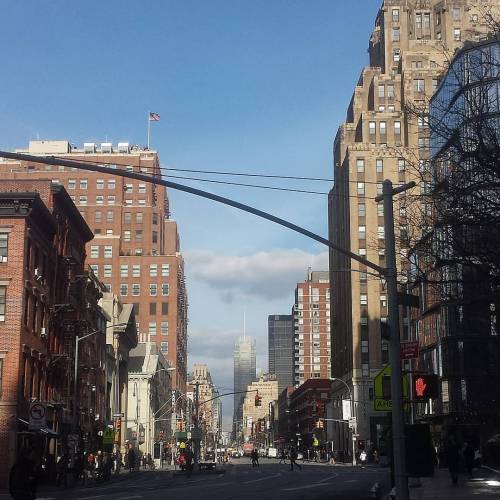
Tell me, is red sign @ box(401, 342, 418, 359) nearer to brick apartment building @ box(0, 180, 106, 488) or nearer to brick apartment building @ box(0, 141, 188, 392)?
brick apartment building @ box(0, 180, 106, 488)

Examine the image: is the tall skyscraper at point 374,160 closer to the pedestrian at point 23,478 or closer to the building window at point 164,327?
the building window at point 164,327

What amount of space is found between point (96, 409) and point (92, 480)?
26.4m

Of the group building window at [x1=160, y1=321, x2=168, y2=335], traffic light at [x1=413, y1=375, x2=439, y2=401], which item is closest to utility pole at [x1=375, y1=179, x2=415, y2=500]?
traffic light at [x1=413, y1=375, x2=439, y2=401]

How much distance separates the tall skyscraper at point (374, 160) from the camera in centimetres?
11688

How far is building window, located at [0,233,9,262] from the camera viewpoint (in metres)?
48.2

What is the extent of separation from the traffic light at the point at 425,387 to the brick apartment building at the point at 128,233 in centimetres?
12982

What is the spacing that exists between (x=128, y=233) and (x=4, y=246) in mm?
104724

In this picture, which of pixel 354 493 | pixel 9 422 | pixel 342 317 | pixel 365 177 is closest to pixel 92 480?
pixel 9 422

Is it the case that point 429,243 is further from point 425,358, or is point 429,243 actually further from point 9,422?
point 425,358

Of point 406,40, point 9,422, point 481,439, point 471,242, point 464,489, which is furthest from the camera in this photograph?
point 406,40

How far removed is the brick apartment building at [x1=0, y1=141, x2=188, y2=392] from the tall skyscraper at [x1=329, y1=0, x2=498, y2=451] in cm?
3297

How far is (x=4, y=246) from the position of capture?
159 ft

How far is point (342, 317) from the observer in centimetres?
13212

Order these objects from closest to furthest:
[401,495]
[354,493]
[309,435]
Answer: [401,495] → [354,493] → [309,435]
